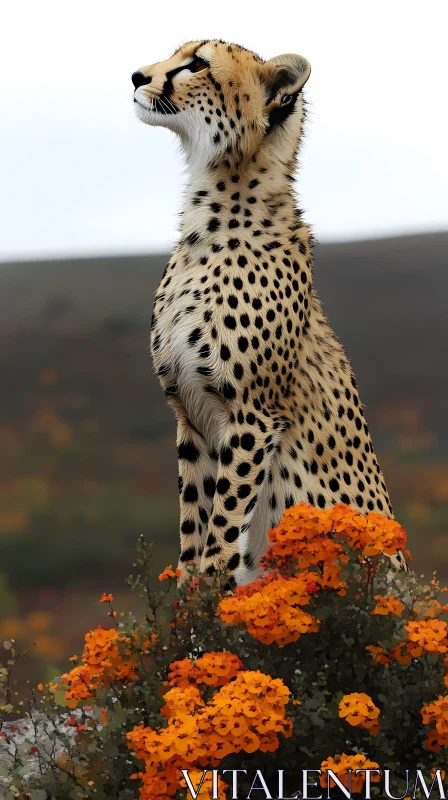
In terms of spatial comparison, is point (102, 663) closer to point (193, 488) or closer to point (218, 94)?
point (193, 488)

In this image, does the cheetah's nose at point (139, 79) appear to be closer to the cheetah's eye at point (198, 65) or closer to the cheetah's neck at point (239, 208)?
the cheetah's eye at point (198, 65)

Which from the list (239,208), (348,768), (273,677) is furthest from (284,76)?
(348,768)

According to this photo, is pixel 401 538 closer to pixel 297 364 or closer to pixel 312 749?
pixel 312 749

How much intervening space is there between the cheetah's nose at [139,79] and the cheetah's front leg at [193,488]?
142 cm

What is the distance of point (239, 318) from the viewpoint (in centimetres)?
453

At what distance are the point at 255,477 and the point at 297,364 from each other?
61 cm

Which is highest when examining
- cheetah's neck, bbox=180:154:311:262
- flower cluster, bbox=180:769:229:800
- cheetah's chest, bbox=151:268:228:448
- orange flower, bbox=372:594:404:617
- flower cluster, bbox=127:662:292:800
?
cheetah's neck, bbox=180:154:311:262

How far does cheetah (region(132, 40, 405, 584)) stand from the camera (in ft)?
14.8

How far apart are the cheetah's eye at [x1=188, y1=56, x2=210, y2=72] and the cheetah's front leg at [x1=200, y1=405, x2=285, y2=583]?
4.93 ft

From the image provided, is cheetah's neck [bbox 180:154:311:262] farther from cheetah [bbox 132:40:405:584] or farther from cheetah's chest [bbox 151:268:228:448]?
cheetah's chest [bbox 151:268:228:448]

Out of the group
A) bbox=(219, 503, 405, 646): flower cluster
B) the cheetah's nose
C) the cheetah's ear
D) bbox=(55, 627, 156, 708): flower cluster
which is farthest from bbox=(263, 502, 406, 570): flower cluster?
the cheetah's nose

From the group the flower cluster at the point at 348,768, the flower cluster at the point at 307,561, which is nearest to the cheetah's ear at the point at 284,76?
the flower cluster at the point at 307,561

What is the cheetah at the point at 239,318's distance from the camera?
14.8 feet

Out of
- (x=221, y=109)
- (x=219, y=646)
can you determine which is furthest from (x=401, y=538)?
(x=221, y=109)
